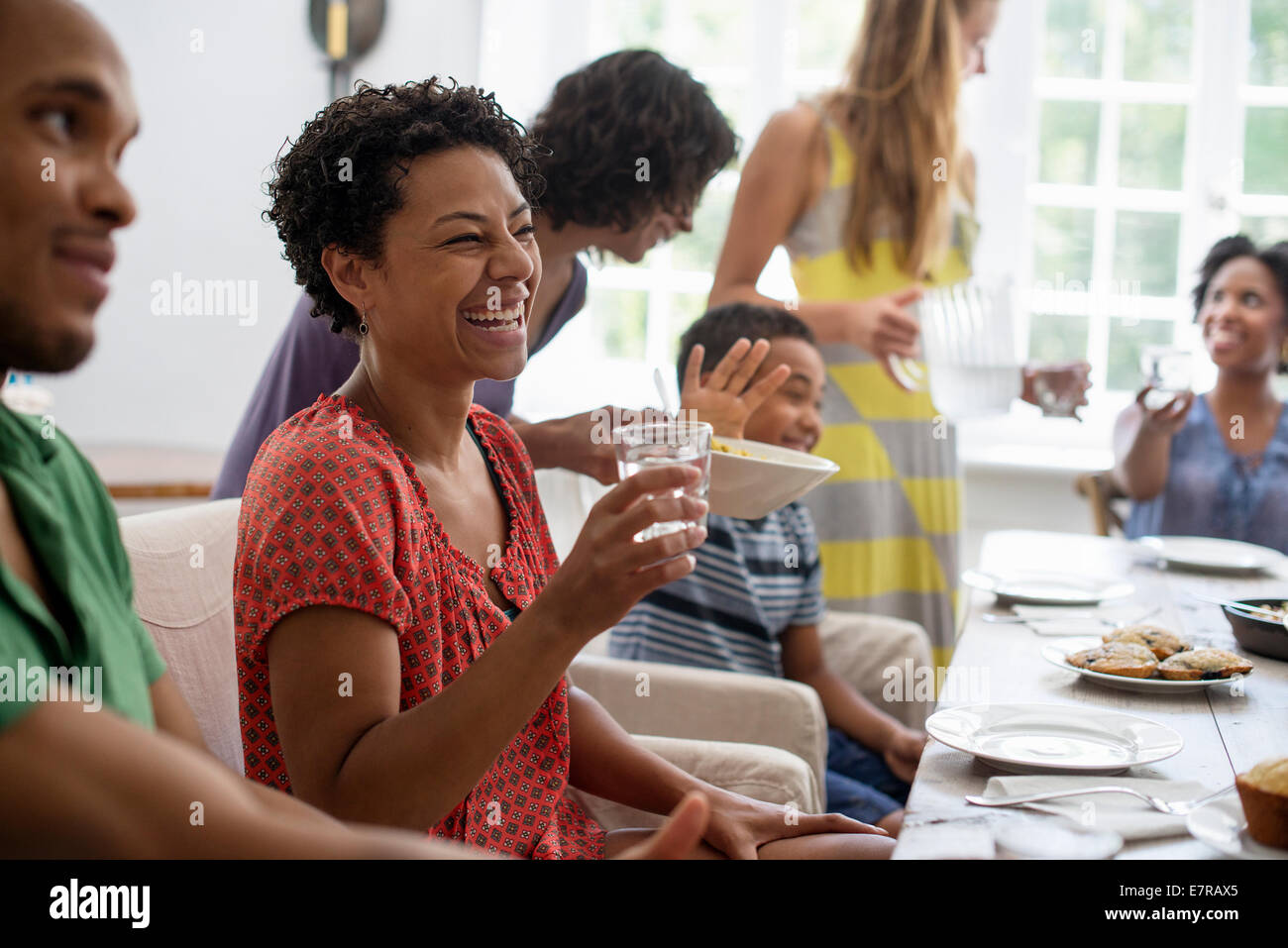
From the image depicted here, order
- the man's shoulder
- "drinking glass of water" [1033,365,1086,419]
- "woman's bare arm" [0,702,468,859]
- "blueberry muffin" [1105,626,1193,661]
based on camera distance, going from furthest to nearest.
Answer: "drinking glass of water" [1033,365,1086,419]
"blueberry muffin" [1105,626,1193,661]
the man's shoulder
"woman's bare arm" [0,702,468,859]

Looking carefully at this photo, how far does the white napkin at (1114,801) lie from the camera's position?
93 cm

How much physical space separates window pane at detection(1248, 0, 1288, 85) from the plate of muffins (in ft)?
9.47

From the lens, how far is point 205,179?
12.5ft

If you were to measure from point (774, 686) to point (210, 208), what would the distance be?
2955 millimetres

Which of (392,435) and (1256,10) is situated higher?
(1256,10)

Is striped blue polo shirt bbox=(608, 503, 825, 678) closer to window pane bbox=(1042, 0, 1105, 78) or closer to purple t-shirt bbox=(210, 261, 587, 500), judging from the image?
purple t-shirt bbox=(210, 261, 587, 500)

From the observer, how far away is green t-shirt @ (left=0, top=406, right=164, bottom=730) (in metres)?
0.63

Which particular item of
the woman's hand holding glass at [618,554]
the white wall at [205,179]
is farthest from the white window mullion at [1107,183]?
the woman's hand holding glass at [618,554]

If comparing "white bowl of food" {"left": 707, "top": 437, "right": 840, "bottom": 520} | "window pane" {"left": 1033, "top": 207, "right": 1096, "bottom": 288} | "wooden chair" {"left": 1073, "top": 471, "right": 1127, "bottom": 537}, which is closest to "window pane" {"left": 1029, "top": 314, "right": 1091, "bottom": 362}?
"window pane" {"left": 1033, "top": 207, "right": 1096, "bottom": 288}

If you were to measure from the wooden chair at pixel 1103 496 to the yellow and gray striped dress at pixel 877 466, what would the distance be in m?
0.95

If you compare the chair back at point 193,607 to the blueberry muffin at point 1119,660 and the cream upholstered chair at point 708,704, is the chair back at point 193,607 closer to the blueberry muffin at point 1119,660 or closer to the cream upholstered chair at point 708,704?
the cream upholstered chair at point 708,704
